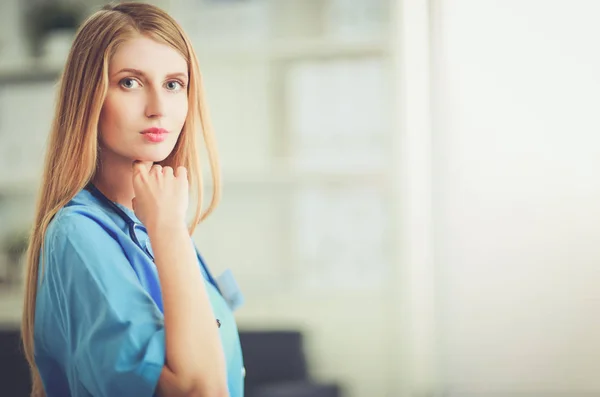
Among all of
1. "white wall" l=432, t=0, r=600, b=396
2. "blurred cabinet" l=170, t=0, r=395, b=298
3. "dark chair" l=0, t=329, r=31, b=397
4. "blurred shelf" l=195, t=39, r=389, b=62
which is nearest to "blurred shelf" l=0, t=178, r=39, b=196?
"dark chair" l=0, t=329, r=31, b=397

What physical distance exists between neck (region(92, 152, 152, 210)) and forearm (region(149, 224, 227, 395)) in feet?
0.43

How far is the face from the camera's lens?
31.1 inches

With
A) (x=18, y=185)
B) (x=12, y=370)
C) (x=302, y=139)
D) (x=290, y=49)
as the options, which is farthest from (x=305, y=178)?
(x=12, y=370)

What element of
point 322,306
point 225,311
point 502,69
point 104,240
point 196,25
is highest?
point 196,25

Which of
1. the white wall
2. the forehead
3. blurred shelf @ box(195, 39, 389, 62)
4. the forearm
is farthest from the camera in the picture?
blurred shelf @ box(195, 39, 389, 62)

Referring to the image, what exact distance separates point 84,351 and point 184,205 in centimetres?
18

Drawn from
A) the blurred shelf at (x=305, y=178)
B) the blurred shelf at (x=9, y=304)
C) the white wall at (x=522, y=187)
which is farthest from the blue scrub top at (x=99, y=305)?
the blurred shelf at (x=9, y=304)

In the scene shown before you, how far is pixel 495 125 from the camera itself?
1.85m

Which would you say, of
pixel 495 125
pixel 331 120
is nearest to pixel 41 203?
pixel 495 125

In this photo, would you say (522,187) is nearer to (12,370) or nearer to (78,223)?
(78,223)

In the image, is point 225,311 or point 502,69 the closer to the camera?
point 225,311

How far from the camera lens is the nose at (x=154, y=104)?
802 mm

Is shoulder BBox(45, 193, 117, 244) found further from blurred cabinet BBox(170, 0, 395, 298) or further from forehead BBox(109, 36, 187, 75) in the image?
blurred cabinet BBox(170, 0, 395, 298)

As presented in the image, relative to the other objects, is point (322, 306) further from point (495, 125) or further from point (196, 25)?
point (196, 25)
